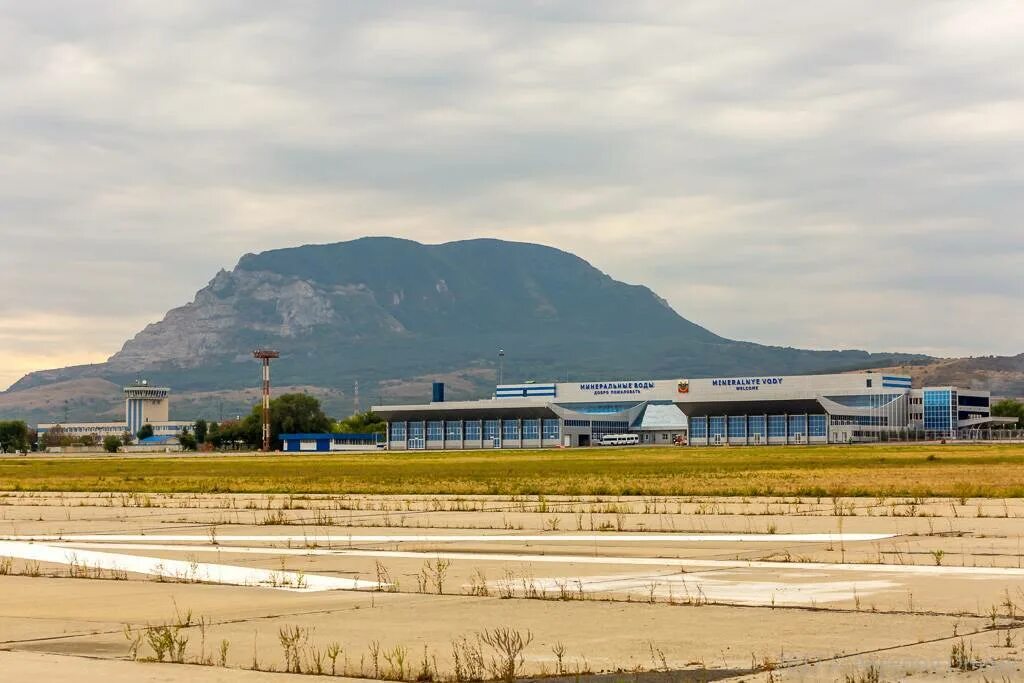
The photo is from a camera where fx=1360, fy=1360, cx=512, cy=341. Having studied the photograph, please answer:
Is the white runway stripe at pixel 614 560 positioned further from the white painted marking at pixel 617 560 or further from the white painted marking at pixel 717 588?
the white painted marking at pixel 717 588

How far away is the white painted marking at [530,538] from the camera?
29.5m

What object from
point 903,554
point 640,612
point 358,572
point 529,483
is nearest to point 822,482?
point 529,483

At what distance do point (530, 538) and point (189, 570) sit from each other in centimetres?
911

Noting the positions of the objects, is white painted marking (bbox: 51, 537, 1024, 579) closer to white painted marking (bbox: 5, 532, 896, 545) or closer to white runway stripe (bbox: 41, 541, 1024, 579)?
white runway stripe (bbox: 41, 541, 1024, 579)

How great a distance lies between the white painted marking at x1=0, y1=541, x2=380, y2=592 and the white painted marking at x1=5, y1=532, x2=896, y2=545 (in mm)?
3212

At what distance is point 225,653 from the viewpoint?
47.7 ft

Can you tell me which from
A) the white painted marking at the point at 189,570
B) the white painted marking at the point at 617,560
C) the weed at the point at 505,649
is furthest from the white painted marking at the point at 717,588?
the weed at the point at 505,649

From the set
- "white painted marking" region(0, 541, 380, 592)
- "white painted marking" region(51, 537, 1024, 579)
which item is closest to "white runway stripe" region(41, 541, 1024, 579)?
"white painted marking" region(51, 537, 1024, 579)

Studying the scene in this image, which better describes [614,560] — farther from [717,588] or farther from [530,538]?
[530,538]

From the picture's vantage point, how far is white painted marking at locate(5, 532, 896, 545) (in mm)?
29453

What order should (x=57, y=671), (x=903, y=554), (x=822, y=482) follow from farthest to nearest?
(x=822, y=482) < (x=903, y=554) < (x=57, y=671)

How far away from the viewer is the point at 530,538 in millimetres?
30875

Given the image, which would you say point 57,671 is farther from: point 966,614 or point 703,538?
point 703,538

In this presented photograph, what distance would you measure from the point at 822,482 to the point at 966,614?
49.6 metres
